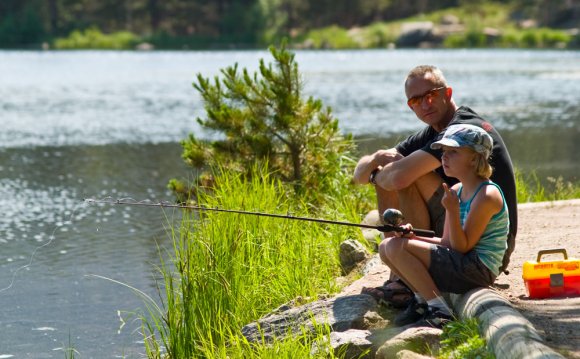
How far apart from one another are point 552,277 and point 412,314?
715 mm

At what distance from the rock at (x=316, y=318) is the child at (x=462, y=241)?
0.41 metres

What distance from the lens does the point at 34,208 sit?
37.9ft

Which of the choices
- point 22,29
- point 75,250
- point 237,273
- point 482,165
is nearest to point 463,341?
point 482,165

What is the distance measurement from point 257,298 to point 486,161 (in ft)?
6.39

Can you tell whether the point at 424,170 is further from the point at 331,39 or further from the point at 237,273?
the point at 331,39

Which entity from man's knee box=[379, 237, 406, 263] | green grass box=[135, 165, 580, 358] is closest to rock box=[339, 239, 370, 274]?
green grass box=[135, 165, 580, 358]

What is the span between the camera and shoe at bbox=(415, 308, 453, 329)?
467 cm

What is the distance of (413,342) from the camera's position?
450 cm

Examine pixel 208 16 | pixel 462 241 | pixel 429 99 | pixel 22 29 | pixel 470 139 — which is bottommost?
pixel 22 29

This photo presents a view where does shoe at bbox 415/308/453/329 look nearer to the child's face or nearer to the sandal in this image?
the sandal

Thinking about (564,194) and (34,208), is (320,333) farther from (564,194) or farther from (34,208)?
(34,208)

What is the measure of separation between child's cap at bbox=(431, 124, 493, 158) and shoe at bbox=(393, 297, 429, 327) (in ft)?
2.50

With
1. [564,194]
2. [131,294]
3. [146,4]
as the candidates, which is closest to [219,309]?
[131,294]

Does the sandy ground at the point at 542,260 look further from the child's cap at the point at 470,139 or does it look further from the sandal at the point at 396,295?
the child's cap at the point at 470,139
